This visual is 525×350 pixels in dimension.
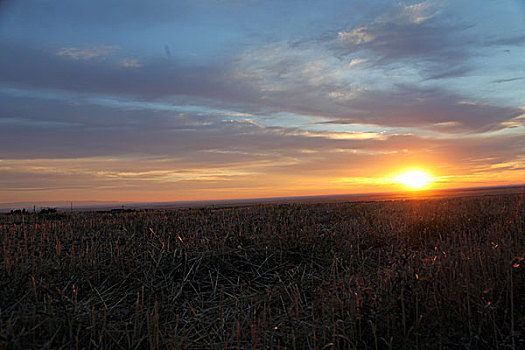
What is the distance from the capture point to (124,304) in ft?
17.1

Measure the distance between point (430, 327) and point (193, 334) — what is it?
276 centimetres

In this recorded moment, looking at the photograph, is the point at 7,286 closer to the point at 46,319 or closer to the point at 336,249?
the point at 46,319

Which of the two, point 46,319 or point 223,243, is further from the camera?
point 223,243

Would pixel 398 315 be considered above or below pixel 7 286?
below

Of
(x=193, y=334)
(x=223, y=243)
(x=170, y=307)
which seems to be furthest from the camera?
(x=223, y=243)

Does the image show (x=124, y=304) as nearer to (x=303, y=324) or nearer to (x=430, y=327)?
(x=303, y=324)

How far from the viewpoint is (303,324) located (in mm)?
4477

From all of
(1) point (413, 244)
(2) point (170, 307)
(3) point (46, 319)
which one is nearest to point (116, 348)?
(3) point (46, 319)

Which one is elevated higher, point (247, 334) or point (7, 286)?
point (7, 286)

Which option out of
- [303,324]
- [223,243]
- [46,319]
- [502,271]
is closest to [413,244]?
[502,271]

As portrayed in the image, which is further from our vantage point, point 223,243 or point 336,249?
point 336,249

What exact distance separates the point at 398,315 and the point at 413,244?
5.43m

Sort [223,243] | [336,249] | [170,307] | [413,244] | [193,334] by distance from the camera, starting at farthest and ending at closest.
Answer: [413,244] → [336,249] → [223,243] → [170,307] → [193,334]

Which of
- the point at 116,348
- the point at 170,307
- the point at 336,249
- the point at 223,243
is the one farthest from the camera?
the point at 336,249
